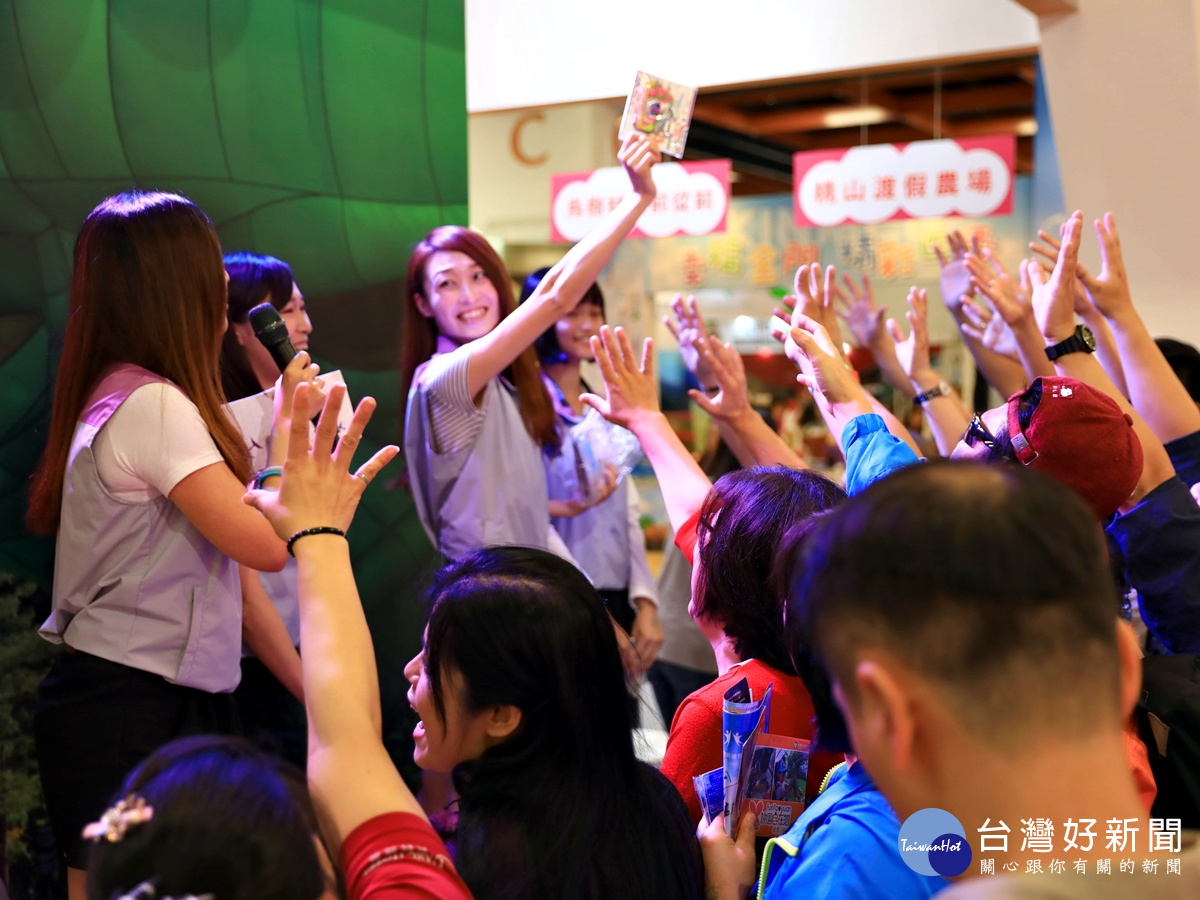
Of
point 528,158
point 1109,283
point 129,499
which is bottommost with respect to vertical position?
point 129,499

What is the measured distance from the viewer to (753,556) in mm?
1500

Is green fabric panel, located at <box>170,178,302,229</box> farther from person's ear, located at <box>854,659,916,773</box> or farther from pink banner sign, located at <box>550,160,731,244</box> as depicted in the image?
pink banner sign, located at <box>550,160,731,244</box>

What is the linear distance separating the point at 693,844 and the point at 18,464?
1540 mm

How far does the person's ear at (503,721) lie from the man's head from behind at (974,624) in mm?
577

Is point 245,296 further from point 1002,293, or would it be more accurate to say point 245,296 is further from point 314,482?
point 1002,293

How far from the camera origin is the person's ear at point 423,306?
2674mm

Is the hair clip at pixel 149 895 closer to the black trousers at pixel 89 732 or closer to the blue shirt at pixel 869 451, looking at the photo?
the black trousers at pixel 89 732

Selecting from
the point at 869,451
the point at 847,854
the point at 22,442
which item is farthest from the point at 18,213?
the point at 847,854

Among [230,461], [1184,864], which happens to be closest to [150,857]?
[1184,864]

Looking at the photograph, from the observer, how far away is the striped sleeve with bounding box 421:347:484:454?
7.55 feet


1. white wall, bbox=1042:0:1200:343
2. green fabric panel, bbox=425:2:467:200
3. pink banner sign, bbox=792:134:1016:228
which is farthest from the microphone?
pink banner sign, bbox=792:134:1016:228

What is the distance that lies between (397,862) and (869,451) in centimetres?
103

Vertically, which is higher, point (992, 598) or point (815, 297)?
point (815, 297)

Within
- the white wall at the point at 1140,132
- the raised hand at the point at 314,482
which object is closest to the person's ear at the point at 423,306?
the raised hand at the point at 314,482
